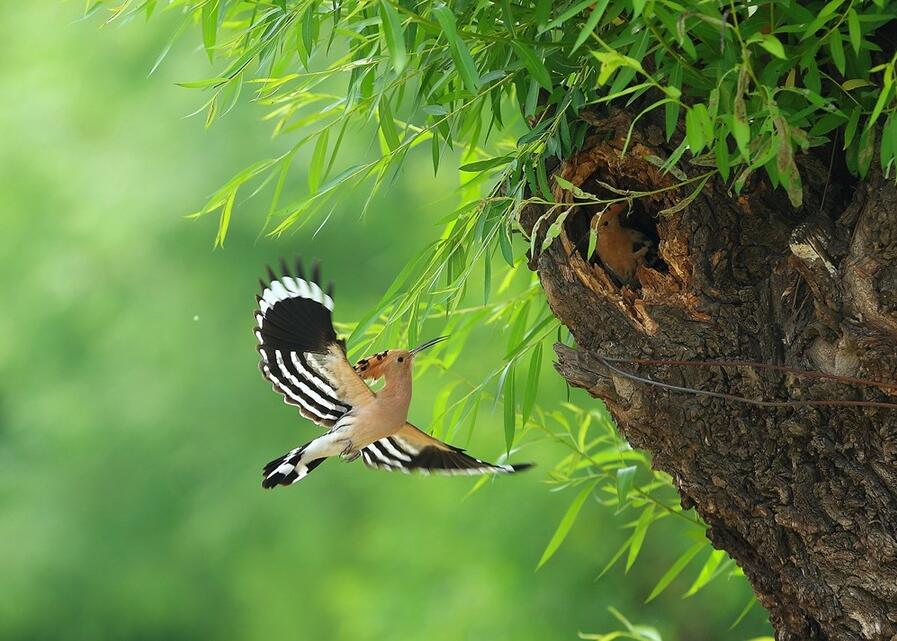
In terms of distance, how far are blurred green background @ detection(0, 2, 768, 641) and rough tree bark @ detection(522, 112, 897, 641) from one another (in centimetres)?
141

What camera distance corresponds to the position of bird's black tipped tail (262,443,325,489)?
0.87m

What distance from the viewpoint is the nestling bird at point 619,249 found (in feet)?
2.66

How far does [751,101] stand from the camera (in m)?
0.64

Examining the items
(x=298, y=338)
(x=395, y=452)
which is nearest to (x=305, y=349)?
(x=298, y=338)

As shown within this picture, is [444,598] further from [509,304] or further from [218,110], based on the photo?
[218,110]

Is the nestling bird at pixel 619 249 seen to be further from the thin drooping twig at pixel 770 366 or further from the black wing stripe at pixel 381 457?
the black wing stripe at pixel 381 457

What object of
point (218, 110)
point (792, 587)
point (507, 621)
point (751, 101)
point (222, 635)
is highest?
point (218, 110)

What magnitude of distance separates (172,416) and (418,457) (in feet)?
4.87

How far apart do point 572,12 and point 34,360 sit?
81.4 inches

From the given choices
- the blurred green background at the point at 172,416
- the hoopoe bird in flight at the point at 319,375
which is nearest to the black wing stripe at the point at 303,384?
the hoopoe bird in flight at the point at 319,375

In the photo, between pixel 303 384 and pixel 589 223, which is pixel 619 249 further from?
pixel 303 384

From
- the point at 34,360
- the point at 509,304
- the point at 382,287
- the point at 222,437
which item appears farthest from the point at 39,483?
the point at 509,304

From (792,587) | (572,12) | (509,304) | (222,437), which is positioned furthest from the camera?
(222,437)

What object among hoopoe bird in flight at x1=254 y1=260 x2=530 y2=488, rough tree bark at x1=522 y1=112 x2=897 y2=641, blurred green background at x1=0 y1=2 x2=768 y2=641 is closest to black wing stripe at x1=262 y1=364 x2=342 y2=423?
hoopoe bird in flight at x1=254 y1=260 x2=530 y2=488
